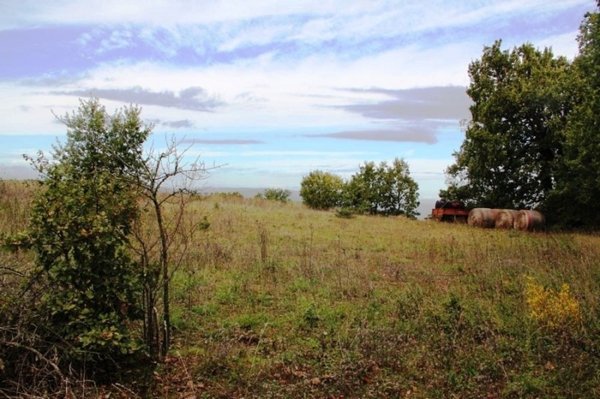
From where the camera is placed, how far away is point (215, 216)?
19.9m

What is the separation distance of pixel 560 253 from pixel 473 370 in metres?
7.40

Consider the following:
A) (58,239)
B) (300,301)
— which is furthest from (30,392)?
(300,301)

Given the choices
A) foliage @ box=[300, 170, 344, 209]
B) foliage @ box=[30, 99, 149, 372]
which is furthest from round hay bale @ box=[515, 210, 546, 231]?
foliage @ box=[300, 170, 344, 209]

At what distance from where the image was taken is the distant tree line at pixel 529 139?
21.5 meters

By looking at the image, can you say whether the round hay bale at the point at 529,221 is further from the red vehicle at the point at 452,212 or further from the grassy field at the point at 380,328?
the grassy field at the point at 380,328

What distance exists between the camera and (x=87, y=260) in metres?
5.04

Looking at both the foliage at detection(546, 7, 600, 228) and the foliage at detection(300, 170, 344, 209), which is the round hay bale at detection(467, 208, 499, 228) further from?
the foliage at detection(300, 170, 344, 209)

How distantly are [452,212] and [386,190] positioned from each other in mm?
14190

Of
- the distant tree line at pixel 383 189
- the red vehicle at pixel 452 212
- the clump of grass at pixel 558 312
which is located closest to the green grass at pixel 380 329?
the clump of grass at pixel 558 312

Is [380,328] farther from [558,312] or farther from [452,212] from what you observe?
[452,212]

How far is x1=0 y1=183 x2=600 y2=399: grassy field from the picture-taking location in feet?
16.9

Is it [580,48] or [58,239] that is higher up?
[580,48]

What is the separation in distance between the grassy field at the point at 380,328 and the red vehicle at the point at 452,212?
15.4 metres

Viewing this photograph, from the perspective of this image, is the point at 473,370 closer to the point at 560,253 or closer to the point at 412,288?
the point at 412,288
